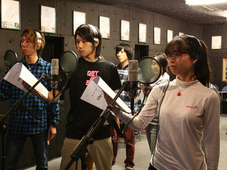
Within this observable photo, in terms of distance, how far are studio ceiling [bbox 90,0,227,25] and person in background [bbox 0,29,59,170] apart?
8.69ft

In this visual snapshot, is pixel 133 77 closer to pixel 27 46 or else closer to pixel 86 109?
pixel 86 109

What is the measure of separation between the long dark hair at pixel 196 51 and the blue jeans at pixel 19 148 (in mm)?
1397

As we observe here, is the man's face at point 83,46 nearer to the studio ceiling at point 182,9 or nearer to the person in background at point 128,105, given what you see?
the person in background at point 128,105

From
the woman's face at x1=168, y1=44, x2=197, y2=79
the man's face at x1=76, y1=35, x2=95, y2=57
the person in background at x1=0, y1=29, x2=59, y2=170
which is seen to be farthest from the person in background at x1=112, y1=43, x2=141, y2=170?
the woman's face at x1=168, y1=44, x2=197, y2=79

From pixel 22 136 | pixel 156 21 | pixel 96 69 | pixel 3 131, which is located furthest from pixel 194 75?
pixel 156 21

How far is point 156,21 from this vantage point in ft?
21.0

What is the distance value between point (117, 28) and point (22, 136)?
3.51 meters

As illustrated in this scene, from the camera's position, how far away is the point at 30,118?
89.2 inches

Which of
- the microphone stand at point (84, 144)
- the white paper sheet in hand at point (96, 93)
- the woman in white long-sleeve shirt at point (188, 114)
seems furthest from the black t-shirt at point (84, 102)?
the microphone stand at point (84, 144)

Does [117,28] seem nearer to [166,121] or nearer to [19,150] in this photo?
[19,150]

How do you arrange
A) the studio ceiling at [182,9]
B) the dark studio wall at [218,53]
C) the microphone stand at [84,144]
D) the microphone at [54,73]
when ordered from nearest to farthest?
1. the microphone stand at [84,144]
2. the microphone at [54,73]
3. the studio ceiling at [182,9]
4. the dark studio wall at [218,53]

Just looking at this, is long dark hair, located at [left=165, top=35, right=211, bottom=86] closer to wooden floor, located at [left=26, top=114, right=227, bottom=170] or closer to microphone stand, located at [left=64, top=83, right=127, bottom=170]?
microphone stand, located at [left=64, top=83, right=127, bottom=170]

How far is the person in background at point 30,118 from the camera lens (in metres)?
2.19

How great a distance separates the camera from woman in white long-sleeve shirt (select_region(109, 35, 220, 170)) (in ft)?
4.48
